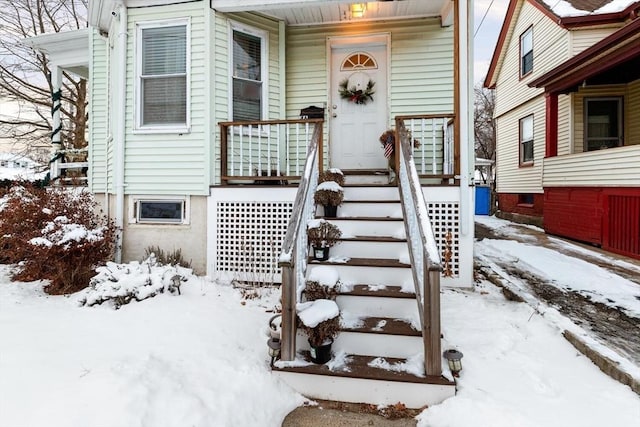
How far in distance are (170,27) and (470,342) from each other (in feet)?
19.3

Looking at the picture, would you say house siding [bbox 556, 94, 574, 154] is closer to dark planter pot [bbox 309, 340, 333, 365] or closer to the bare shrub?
dark planter pot [bbox 309, 340, 333, 365]

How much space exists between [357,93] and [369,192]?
238cm

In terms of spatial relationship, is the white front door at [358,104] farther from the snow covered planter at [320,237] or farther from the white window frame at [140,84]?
the snow covered planter at [320,237]

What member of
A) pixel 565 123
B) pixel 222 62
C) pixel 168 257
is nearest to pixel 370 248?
pixel 168 257

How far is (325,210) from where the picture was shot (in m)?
4.44

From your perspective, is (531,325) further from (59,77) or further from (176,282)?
(59,77)

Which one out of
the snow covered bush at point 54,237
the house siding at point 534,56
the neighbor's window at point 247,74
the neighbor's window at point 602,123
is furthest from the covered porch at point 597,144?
the snow covered bush at point 54,237

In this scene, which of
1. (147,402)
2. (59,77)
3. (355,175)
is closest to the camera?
(147,402)

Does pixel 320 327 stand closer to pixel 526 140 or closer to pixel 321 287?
pixel 321 287

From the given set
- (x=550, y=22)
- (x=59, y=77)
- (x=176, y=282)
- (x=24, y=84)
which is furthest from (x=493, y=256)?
(x=24, y=84)

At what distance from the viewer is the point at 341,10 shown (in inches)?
230

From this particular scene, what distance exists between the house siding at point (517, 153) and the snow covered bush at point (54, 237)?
11.4 m

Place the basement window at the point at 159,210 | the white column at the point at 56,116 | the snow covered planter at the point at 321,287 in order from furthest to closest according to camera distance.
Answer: the white column at the point at 56,116 → the basement window at the point at 159,210 → the snow covered planter at the point at 321,287

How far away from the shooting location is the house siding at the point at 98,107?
641 cm
